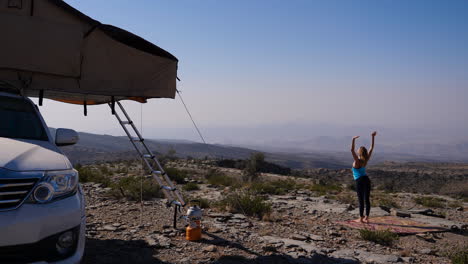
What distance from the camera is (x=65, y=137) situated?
4.77 meters

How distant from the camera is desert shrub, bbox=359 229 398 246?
6859 mm

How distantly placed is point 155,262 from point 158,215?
10.7 ft

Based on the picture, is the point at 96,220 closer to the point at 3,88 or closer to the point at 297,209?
the point at 3,88

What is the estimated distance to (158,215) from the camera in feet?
27.7

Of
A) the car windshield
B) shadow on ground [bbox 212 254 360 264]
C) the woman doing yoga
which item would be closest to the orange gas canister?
shadow on ground [bbox 212 254 360 264]

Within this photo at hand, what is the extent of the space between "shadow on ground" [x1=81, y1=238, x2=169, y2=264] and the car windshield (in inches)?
71.7

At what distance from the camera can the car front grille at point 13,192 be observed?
10.4 feet

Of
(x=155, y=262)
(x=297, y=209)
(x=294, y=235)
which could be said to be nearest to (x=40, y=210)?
(x=155, y=262)

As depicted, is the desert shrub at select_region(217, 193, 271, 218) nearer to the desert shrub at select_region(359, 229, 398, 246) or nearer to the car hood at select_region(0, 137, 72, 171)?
the desert shrub at select_region(359, 229, 398, 246)

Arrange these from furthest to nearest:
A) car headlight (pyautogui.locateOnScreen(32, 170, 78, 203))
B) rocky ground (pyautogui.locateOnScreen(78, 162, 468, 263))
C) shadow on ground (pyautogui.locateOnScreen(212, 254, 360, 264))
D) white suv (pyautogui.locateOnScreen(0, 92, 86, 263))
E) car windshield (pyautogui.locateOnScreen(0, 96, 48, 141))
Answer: rocky ground (pyautogui.locateOnScreen(78, 162, 468, 263))
shadow on ground (pyautogui.locateOnScreen(212, 254, 360, 264))
car windshield (pyautogui.locateOnScreen(0, 96, 48, 141))
car headlight (pyautogui.locateOnScreen(32, 170, 78, 203))
white suv (pyautogui.locateOnScreen(0, 92, 86, 263))

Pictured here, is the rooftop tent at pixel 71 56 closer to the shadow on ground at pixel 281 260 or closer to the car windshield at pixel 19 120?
the car windshield at pixel 19 120

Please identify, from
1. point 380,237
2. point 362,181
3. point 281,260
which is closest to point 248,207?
point 362,181

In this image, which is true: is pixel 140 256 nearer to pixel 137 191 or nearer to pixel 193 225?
pixel 193 225

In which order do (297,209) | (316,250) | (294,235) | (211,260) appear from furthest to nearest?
(297,209), (294,235), (316,250), (211,260)
